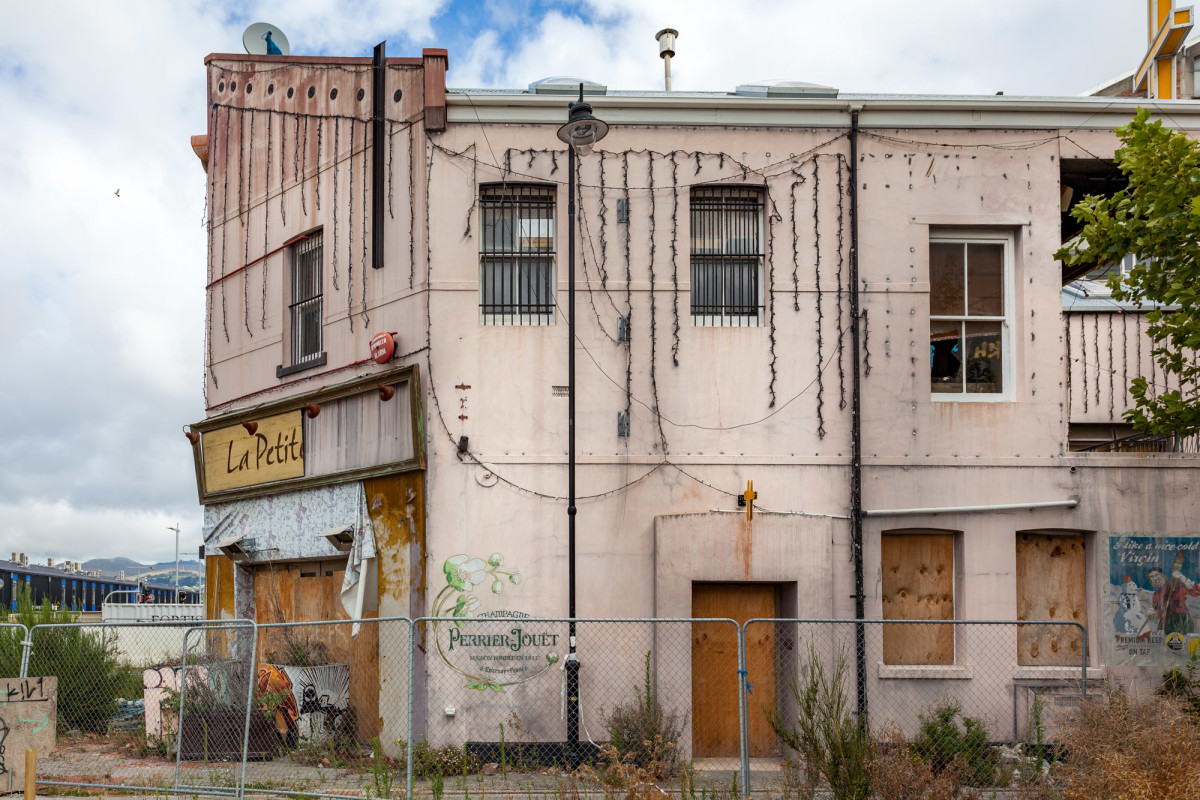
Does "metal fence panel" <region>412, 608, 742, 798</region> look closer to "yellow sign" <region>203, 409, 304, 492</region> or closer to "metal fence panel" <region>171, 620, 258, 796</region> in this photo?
"metal fence panel" <region>171, 620, 258, 796</region>

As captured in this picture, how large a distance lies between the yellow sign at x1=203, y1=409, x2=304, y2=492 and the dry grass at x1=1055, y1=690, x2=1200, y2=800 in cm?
982

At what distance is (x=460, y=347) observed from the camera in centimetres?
1253

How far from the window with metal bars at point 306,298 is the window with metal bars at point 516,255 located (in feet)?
9.42

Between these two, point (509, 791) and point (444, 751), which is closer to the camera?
point (509, 791)

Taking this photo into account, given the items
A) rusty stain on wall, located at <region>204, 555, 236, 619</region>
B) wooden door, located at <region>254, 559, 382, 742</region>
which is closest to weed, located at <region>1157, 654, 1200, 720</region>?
wooden door, located at <region>254, 559, 382, 742</region>

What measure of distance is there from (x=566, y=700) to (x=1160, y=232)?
789cm

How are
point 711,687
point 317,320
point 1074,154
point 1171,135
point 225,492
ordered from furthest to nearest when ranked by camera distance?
point 225,492
point 317,320
point 1074,154
point 711,687
point 1171,135

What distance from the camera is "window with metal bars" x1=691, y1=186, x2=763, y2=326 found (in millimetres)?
13008

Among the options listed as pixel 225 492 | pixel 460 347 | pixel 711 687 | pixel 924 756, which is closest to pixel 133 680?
pixel 225 492

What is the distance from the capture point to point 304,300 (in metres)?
14.8

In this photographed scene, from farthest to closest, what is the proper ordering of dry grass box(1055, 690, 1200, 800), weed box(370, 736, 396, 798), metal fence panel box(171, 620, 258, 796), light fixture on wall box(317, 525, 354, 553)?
light fixture on wall box(317, 525, 354, 553) < metal fence panel box(171, 620, 258, 796) < weed box(370, 736, 396, 798) < dry grass box(1055, 690, 1200, 800)

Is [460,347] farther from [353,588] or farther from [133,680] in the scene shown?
[133,680]

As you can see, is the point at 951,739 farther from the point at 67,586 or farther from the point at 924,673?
the point at 67,586

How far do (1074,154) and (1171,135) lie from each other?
2817 mm
